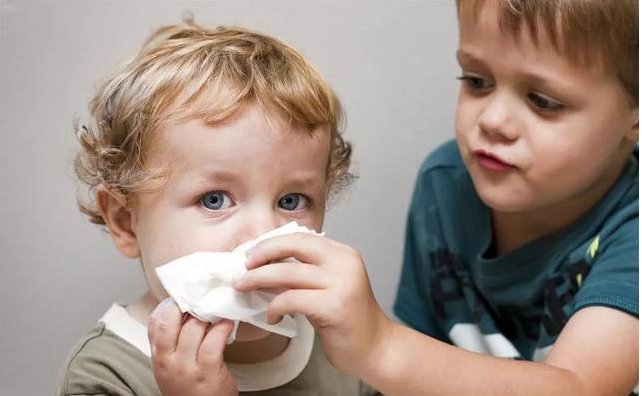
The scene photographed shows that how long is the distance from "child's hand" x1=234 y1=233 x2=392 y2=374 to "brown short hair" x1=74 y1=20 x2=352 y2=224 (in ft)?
0.48

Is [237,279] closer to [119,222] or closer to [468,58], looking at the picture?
[119,222]

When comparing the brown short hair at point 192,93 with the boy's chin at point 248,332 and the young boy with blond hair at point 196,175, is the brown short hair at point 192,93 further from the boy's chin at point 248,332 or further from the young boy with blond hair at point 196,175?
the boy's chin at point 248,332

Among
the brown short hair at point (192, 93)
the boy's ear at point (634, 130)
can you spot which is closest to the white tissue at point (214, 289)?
the brown short hair at point (192, 93)

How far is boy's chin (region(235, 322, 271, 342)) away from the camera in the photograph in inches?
38.1

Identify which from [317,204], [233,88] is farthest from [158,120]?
[317,204]

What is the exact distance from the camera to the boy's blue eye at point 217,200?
3.06 ft

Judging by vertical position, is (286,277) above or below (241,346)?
above

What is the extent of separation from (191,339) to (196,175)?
0.16m

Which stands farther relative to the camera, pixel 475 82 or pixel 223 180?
pixel 475 82

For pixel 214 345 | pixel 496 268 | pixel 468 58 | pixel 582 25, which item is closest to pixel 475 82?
pixel 468 58

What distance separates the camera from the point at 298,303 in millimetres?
830

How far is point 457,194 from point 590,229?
8.2 inches

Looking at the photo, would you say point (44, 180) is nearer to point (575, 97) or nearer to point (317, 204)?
point (317, 204)

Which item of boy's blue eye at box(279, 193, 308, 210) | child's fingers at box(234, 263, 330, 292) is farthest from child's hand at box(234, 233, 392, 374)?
boy's blue eye at box(279, 193, 308, 210)
